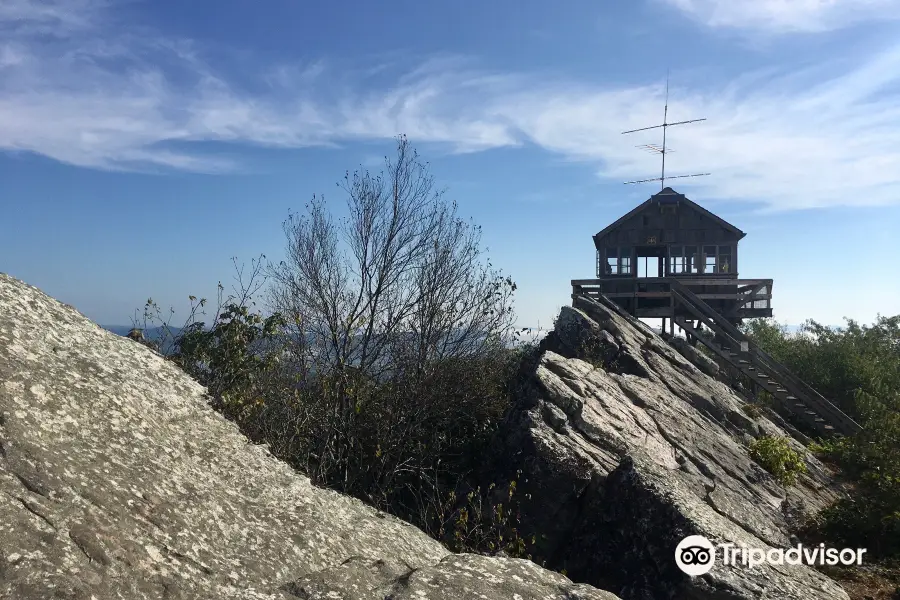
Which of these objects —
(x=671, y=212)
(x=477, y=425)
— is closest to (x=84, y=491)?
(x=477, y=425)

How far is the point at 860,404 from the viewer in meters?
14.7

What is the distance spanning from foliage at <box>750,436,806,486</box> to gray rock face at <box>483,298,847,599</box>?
29cm

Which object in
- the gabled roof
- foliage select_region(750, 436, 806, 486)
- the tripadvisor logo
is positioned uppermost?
the gabled roof

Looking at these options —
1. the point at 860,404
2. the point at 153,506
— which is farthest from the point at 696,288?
the point at 153,506

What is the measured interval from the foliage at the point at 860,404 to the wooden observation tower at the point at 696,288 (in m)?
1.74

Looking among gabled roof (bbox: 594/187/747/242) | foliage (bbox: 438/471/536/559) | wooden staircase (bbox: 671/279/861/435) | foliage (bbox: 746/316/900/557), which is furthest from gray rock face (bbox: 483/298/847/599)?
gabled roof (bbox: 594/187/747/242)

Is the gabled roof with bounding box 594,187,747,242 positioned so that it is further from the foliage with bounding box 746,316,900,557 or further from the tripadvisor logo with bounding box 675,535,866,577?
the tripadvisor logo with bounding box 675,535,866,577

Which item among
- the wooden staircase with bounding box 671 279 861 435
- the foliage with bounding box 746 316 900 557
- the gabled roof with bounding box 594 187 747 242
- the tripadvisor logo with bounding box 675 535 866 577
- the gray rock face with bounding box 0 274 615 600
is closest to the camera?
the gray rock face with bounding box 0 274 615 600

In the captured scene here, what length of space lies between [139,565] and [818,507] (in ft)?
41.0

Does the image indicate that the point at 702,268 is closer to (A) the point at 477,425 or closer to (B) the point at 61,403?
(A) the point at 477,425

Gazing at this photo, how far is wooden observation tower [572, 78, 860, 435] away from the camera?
18.2 m

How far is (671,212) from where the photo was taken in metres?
26.0

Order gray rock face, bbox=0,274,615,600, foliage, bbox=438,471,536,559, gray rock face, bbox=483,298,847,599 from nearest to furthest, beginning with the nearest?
gray rock face, bbox=0,274,615,600 → gray rock face, bbox=483,298,847,599 → foliage, bbox=438,471,536,559

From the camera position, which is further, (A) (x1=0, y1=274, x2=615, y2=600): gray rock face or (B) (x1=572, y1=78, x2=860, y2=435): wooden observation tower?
(B) (x1=572, y1=78, x2=860, y2=435): wooden observation tower
